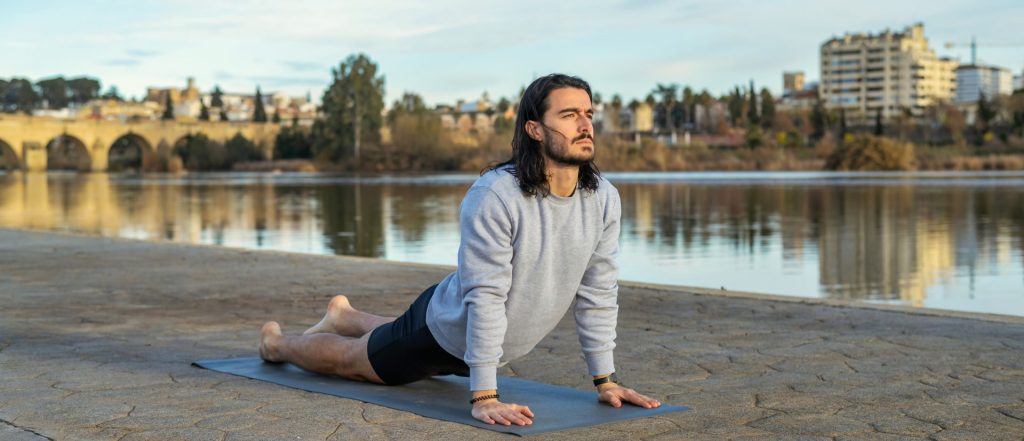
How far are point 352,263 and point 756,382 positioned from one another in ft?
17.9

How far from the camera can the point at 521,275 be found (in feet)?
11.3

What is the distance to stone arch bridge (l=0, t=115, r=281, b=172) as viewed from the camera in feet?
294

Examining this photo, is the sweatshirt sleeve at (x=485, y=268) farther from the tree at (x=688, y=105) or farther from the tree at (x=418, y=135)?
the tree at (x=688, y=105)

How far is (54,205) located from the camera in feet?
91.5

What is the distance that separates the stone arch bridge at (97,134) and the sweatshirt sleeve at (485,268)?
90.3 m

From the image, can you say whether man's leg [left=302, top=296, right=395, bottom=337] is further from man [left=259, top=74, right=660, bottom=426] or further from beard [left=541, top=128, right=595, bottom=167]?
beard [left=541, top=128, right=595, bottom=167]

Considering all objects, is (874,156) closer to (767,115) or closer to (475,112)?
(767,115)

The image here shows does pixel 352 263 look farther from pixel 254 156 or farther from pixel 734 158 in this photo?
pixel 254 156

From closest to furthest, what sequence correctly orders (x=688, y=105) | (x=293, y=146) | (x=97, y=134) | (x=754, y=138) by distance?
1. (x=754, y=138)
2. (x=293, y=146)
3. (x=97, y=134)
4. (x=688, y=105)

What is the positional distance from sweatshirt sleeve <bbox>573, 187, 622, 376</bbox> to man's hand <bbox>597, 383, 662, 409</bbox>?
0.21ft

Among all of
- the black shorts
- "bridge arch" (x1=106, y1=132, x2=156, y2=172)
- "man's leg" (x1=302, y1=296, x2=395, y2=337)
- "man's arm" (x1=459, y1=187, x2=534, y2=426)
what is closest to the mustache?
"man's arm" (x1=459, y1=187, x2=534, y2=426)

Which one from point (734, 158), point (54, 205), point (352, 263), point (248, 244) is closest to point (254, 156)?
point (734, 158)

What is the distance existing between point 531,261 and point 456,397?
25.9 inches

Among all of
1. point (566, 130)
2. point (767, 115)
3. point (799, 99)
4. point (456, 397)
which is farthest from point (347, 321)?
point (799, 99)
